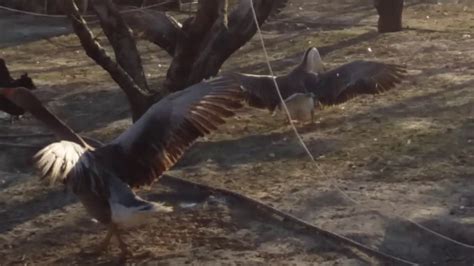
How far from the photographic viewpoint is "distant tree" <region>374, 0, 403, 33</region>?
11.6 metres

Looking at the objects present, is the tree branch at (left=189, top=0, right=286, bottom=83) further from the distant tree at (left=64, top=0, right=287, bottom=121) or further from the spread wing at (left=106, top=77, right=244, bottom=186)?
the spread wing at (left=106, top=77, right=244, bottom=186)

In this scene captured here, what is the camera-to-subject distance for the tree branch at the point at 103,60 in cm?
657

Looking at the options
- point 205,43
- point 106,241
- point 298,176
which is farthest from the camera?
point 205,43

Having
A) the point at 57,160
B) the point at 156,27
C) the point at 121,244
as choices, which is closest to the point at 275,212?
the point at 121,244

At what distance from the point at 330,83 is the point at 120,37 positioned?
1544 millimetres

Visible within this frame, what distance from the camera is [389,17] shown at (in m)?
11.7

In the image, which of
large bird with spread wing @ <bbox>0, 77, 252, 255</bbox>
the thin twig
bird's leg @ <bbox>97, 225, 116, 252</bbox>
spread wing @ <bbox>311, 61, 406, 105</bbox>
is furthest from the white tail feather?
spread wing @ <bbox>311, 61, 406, 105</bbox>

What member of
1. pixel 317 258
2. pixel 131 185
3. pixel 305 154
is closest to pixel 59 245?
pixel 131 185

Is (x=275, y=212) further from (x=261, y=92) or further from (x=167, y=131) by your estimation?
(x=261, y=92)

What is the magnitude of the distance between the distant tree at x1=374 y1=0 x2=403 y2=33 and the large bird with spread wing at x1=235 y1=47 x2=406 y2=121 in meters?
4.24

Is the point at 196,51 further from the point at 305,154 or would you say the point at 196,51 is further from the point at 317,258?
the point at 317,258

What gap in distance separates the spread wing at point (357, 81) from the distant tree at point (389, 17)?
4.26 meters

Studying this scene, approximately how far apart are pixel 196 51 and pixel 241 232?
281 cm

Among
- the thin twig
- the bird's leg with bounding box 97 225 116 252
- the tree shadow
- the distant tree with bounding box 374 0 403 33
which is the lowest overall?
the distant tree with bounding box 374 0 403 33
